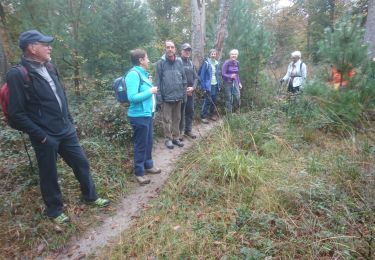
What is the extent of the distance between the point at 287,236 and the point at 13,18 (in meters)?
14.0

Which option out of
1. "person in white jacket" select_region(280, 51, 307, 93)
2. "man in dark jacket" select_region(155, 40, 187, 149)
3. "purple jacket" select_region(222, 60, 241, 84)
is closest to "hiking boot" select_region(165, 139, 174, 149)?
"man in dark jacket" select_region(155, 40, 187, 149)

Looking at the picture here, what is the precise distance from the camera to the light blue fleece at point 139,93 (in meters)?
4.44

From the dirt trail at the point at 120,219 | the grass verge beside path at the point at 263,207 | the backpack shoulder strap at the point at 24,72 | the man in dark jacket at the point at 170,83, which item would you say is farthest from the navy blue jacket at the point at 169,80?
the backpack shoulder strap at the point at 24,72

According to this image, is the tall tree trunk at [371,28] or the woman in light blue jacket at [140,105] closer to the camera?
the woman in light blue jacket at [140,105]

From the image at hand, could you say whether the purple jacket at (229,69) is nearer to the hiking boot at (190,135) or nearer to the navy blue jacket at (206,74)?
the navy blue jacket at (206,74)

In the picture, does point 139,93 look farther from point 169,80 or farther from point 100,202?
point 100,202

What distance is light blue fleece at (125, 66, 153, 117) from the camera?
175 inches

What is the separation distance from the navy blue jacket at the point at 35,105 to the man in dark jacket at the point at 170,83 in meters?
2.46

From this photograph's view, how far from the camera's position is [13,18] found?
41.7 ft

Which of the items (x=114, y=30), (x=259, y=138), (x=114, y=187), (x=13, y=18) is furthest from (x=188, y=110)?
(x=13, y=18)

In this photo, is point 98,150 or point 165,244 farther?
point 98,150

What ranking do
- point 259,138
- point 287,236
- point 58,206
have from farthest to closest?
point 259,138 → point 58,206 → point 287,236

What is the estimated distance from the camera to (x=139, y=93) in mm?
4477

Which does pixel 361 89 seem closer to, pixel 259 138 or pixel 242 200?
pixel 259 138
